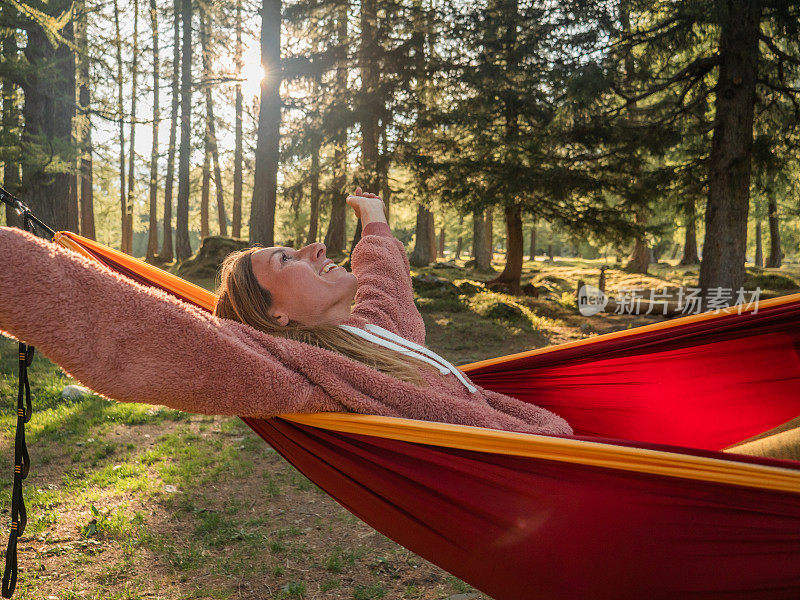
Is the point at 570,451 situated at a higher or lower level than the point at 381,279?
lower

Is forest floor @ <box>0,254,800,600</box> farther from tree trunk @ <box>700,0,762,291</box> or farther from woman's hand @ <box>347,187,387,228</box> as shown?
tree trunk @ <box>700,0,762,291</box>

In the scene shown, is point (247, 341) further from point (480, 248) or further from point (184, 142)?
point (480, 248)

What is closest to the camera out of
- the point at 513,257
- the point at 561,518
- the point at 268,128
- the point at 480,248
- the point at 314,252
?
the point at 561,518

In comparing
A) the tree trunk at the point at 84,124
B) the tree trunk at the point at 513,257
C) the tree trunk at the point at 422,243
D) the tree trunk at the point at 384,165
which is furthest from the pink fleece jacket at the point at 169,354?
the tree trunk at the point at 422,243

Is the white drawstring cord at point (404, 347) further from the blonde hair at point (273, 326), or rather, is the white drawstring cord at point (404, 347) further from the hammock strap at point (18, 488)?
the hammock strap at point (18, 488)

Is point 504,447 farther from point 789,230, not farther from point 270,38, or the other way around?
point 789,230

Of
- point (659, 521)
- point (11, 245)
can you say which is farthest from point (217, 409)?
point (659, 521)

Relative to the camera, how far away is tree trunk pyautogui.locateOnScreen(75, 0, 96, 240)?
5035 mm

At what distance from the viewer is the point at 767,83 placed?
5.90m

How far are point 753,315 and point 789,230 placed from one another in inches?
819

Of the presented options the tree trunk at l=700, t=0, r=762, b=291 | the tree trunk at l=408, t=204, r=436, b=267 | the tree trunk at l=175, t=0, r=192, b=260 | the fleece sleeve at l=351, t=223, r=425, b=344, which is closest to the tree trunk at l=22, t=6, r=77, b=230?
the fleece sleeve at l=351, t=223, r=425, b=344

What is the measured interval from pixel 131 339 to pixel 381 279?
103 centimetres

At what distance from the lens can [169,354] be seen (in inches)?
40.1

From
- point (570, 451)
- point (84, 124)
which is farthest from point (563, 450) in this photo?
point (84, 124)
